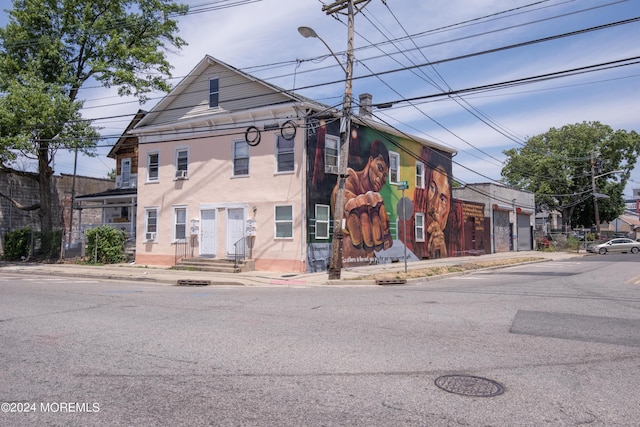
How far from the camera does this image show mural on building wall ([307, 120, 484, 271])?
20125mm

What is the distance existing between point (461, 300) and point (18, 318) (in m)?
9.15

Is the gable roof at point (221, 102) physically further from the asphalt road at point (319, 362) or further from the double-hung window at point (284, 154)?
the asphalt road at point (319, 362)

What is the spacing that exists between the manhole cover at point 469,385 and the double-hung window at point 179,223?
62.7 feet

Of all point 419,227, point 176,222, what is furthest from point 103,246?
point 419,227

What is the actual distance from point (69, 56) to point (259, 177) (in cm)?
1570

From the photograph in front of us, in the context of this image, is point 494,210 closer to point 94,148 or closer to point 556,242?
point 556,242

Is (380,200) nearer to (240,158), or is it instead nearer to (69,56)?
(240,158)

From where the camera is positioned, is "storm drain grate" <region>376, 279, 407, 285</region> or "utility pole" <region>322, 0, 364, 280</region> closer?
"storm drain grate" <region>376, 279, 407, 285</region>

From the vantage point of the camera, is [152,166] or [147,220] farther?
[152,166]

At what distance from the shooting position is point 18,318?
8.58 m

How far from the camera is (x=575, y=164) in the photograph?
171ft

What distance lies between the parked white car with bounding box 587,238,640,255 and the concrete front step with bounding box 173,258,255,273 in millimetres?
31756

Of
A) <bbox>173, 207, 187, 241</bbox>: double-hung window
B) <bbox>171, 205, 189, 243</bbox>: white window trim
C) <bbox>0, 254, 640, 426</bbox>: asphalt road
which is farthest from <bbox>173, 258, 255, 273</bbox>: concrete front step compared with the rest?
<bbox>0, 254, 640, 426</bbox>: asphalt road

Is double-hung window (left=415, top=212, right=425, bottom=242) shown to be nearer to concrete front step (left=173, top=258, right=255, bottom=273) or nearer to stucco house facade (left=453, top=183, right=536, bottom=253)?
stucco house facade (left=453, top=183, right=536, bottom=253)
